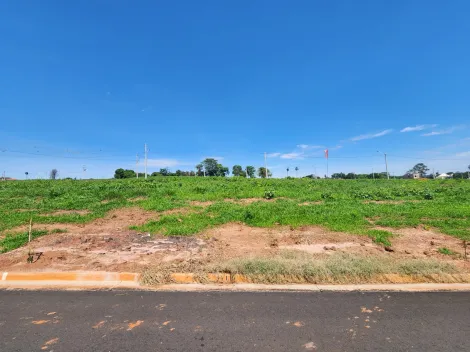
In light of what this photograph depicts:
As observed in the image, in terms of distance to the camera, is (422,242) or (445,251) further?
(422,242)

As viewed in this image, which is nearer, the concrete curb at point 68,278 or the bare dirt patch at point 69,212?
the concrete curb at point 68,278

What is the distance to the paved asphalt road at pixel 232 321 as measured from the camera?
2783 mm

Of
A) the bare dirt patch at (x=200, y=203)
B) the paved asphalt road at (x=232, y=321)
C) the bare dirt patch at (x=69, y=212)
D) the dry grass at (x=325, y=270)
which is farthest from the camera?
the bare dirt patch at (x=200, y=203)

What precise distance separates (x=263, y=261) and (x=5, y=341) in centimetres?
386

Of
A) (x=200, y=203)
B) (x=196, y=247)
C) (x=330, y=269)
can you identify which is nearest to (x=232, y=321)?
(x=330, y=269)

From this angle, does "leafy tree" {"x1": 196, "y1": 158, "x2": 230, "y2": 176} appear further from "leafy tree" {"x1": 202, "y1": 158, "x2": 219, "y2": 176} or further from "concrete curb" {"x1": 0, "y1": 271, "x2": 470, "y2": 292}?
"concrete curb" {"x1": 0, "y1": 271, "x2": 470, "y2": 292}

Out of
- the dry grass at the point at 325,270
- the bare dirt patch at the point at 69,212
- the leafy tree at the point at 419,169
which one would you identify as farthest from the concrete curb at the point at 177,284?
the leafy tree at the point at 419,169

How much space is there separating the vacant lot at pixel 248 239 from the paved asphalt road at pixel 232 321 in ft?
2.53

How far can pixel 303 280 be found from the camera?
4.62m

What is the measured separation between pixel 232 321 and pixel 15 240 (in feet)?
22.8

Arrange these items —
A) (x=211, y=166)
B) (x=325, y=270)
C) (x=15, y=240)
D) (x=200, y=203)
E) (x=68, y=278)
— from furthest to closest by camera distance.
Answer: (x=211, y=166), (x=200, y=203), (x=15, y=240), (x=68, y=278), (x=325, y=270)

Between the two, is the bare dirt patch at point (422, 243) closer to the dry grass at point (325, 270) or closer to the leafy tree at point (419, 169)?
the dry grass at point (325, 270)

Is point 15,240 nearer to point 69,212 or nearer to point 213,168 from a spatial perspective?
point 69,212

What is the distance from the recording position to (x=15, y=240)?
268 inches
